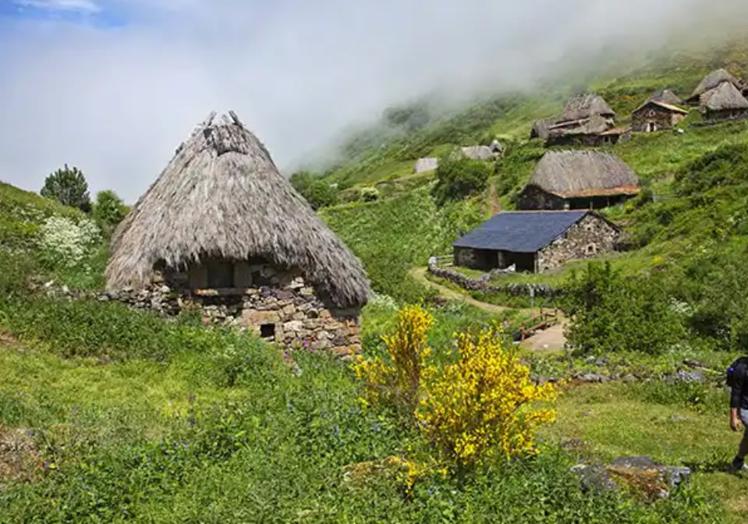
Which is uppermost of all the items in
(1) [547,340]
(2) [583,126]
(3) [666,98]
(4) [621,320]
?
(3) [666,98]

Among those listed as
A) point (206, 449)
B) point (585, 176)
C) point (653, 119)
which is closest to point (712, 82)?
point (653, 119)

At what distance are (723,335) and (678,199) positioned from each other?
20.9 meters

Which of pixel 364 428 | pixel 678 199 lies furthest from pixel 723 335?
pixel 678 199

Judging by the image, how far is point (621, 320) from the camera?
17.3m

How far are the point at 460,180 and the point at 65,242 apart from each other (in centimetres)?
4139

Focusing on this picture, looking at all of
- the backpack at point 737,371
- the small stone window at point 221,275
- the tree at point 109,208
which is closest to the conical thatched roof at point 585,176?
the tree at point 109,208

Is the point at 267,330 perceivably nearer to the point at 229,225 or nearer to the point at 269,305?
the point at 269,305

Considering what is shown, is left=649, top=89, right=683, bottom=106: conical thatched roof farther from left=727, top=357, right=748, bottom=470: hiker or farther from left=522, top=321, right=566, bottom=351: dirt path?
left=727, top=357, right=748, bottom=470: hiker

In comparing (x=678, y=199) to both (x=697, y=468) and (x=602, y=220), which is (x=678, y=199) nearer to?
(x=602, y=220)

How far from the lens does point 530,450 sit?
24.2 feet

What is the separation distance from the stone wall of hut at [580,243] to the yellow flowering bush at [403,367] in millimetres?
27544

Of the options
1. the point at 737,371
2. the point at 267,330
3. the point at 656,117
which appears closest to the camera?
the point at 737,371

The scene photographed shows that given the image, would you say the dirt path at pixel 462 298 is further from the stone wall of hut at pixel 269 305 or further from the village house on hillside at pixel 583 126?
the village house on hillside at pixel 583 126

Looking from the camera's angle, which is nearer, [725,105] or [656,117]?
[725,105]
